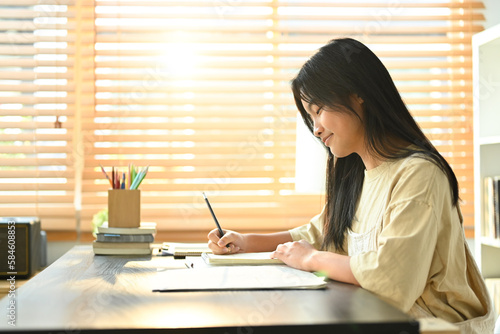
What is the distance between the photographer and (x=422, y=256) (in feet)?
3.36

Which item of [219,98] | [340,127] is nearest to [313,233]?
[340,127]

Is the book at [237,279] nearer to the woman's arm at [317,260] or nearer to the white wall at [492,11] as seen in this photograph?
the woman's arm at [317,260]

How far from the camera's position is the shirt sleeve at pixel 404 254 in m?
1.00

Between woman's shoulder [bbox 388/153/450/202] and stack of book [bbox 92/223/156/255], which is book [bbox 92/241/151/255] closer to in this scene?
stack of book [bbox 92/223/156/255]

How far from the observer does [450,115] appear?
2.69 meters

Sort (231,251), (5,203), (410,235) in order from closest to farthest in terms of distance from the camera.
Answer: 1. (410,235)
2. (231,251)
3. (5,203)

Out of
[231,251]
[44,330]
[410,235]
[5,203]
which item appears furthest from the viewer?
[5,203]

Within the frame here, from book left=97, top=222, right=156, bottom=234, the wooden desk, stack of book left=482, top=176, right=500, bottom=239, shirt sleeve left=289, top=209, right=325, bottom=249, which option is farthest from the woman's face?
stack of book left=482, top=176, right=500, bottom=239

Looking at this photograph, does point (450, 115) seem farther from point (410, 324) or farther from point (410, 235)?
point (410, 324)

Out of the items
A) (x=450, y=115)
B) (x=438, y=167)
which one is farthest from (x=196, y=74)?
(x=438, y=167)

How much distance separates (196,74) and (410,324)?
6.60 ft

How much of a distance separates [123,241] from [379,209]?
0.73m

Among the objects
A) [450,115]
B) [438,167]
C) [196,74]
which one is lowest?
[438,167]

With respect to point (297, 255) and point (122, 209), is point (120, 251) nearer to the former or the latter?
point (122, 209)
